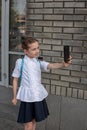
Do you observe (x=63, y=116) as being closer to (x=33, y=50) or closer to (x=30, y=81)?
(x=30, y=81)

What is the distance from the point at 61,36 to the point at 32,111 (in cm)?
130

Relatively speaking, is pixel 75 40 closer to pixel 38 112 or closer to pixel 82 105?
pixel 82 105

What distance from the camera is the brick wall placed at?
17.2 ft

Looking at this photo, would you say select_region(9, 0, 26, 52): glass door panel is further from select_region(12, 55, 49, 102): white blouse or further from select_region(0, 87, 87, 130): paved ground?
select_region(12, 55, 49, 102): white blouse

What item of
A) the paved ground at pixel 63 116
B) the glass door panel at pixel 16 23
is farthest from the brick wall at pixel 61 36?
the glass door panel at pixel 16 23

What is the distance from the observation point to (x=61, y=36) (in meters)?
5.41

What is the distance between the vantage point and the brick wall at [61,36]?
5242mm

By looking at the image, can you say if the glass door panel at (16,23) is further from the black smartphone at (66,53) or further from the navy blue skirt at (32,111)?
the black smartphone at (66,53)

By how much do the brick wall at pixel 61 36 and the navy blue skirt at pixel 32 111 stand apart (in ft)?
2.79

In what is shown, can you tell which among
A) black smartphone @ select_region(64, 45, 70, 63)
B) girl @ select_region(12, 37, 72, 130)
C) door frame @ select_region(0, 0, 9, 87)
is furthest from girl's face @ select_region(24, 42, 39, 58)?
door frame @ select_region(0, 0, 9, 87)

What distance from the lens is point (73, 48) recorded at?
5.32m

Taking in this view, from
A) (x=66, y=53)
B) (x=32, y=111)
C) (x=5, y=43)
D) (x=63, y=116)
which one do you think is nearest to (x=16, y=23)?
(x=5, y=43)

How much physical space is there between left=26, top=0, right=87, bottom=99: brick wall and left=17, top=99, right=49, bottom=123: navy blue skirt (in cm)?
85

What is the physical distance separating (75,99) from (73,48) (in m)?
0.73
